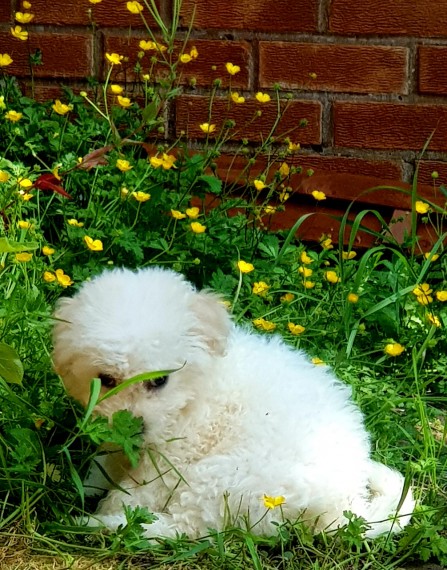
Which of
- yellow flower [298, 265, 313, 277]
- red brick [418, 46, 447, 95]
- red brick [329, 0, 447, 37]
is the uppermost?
red brick [329, 0, 447, 37]

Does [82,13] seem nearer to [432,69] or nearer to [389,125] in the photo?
[389,125]

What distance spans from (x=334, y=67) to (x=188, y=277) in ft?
4.42

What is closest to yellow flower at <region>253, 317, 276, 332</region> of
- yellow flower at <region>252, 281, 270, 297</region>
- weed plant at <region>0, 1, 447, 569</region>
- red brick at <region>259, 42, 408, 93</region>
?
weed plant at <region>0, 1, 447, 569</region>

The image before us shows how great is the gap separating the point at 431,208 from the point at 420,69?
0.72 meters

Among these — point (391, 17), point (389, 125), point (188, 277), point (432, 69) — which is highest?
point (391, 17)

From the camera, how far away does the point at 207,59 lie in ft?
13.6

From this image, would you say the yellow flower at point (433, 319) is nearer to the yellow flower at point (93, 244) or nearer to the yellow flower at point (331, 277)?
the yellow flower at point (331, 277)

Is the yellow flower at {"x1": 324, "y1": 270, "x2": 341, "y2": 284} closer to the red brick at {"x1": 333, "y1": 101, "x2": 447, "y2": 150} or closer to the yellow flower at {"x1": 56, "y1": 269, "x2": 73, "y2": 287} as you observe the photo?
the yellow flower at {"x1": 56, "y1": 269, "x2": 73, "y2": 287}

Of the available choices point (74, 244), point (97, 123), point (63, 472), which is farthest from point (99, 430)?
point (97, 123)

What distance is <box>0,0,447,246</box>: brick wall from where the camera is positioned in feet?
13.3

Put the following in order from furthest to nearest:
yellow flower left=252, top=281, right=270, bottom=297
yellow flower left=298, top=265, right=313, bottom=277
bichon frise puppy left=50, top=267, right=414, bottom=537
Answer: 1. yellow flower left=298, top=265, right=313, bottom=277
2. yellow flower left=252, top=281, right=270, bottom=297
3. bichon frise puppy left=50, top=267, right=414, bottom=537

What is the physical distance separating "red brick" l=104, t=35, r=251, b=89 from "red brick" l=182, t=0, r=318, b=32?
0.30 feet

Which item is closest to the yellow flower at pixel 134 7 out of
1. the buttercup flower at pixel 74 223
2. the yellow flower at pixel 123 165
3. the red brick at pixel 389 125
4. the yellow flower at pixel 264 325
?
the yellow flower at pixel 123 165

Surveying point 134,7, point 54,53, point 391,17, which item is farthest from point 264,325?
point 54,53
